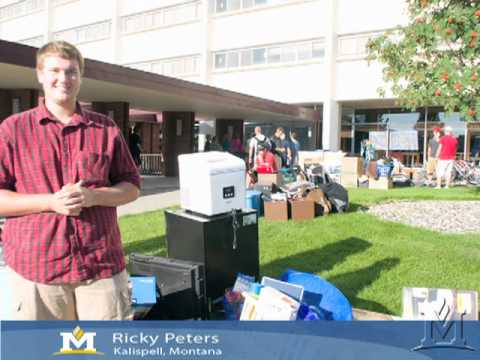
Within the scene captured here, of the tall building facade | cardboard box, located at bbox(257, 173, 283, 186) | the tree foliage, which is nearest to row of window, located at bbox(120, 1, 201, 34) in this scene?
the tall building facade

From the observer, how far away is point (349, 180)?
49.7ft

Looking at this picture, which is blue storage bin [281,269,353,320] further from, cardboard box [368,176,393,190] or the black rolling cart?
cardboard box [368,176,393,190]

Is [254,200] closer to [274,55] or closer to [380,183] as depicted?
[380,183]

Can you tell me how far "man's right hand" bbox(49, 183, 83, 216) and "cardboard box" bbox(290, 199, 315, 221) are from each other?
21.8 feet

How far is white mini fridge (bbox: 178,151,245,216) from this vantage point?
13.8 ft

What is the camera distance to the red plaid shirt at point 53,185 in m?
2.12

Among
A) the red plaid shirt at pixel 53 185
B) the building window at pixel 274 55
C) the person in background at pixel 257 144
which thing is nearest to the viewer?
the red plaid shirt at pixel 53 185

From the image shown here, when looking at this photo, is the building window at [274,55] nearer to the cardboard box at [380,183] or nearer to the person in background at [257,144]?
the cardboard box at [380,183]

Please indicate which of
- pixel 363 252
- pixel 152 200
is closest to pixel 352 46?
pixel 152 200

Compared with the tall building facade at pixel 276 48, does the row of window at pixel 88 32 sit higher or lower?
higher

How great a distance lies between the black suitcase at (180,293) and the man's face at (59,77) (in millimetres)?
1984

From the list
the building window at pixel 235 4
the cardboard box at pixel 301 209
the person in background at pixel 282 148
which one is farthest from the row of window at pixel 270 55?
the cardboard box at pixel 301 209

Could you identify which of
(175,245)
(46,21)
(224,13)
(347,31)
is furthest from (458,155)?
(46,21)

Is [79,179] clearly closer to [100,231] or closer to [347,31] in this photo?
[100,231]
